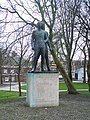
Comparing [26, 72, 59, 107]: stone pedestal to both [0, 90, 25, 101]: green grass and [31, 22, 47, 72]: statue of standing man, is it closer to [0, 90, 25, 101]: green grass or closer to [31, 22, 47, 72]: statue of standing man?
[31, 22, 47, 72]: statue of standing man

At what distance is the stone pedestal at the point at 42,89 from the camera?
1368 centimetres

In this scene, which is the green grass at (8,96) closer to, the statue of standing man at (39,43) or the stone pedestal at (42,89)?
the stone pedestal at (42,89)

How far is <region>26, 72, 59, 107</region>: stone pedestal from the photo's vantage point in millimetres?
13680

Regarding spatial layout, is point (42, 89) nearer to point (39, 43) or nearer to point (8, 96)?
point (39, 43)

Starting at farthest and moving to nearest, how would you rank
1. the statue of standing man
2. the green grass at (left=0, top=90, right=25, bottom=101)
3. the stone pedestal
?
1. the green grass at (left=0, top=90, right=25, bottom=101)
2. the statue of standing man
3. the stone pedestal

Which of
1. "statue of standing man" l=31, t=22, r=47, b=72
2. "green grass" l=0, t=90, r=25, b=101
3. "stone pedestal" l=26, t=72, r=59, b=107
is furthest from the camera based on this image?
"green grass" l=0, t=90, r=25, b=101

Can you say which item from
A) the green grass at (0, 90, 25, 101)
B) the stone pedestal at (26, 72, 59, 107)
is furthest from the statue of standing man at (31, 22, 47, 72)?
the green grass at (0, 90, 25, 101)

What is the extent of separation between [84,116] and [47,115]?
4.54 ft

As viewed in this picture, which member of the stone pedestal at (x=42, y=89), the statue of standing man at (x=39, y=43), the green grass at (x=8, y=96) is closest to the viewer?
the stone pedestal at (x=42, y=89)

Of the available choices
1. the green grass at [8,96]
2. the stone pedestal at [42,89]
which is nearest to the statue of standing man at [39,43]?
the stone pedestal at [42,89]

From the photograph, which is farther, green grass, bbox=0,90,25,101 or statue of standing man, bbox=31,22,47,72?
green grass, bbox=0,90,25,101

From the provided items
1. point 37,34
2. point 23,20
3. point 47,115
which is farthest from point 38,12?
point 47,115

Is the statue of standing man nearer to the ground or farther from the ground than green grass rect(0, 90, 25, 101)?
farther from the ground

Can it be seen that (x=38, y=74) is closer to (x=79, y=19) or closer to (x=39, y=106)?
(x=39, y=106)
